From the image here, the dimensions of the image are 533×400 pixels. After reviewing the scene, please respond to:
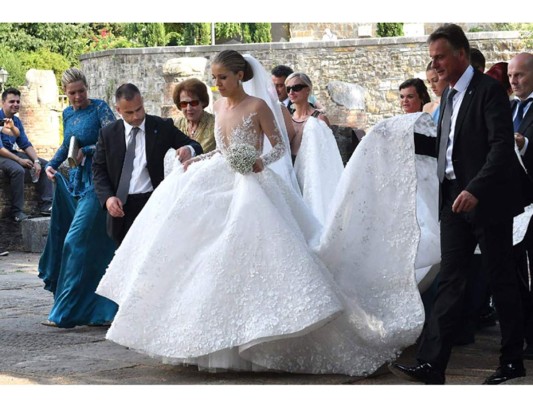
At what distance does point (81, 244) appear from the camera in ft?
29.4

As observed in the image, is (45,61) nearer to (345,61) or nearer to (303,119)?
(345,61)

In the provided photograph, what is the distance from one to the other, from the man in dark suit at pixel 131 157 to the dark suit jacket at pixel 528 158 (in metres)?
2.37

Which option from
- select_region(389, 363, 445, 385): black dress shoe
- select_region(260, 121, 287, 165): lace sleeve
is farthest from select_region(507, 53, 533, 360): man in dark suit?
select_region(260, 121, 287, 165): lace sleeve

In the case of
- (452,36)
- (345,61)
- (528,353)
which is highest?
(452,36)

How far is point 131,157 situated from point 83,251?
1001 mm

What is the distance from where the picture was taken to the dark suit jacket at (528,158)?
702cm

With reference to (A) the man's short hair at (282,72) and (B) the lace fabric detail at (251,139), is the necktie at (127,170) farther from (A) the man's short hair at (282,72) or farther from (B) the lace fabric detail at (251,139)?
(A) the man's short hair at (282,72)

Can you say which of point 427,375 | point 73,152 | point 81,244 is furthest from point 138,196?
point 427,375

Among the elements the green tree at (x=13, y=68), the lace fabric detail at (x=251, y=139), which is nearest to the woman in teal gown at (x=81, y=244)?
the lace fabric detail at (x=251, y=139)

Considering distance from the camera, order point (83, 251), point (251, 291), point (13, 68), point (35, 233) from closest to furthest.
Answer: point (251, 291) < point (83, 251) < point (35, 233) < point (13, 68)

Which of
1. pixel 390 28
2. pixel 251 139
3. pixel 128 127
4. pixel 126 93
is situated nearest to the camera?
pixel 251 139

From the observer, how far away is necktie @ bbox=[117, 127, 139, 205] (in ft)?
27.4
